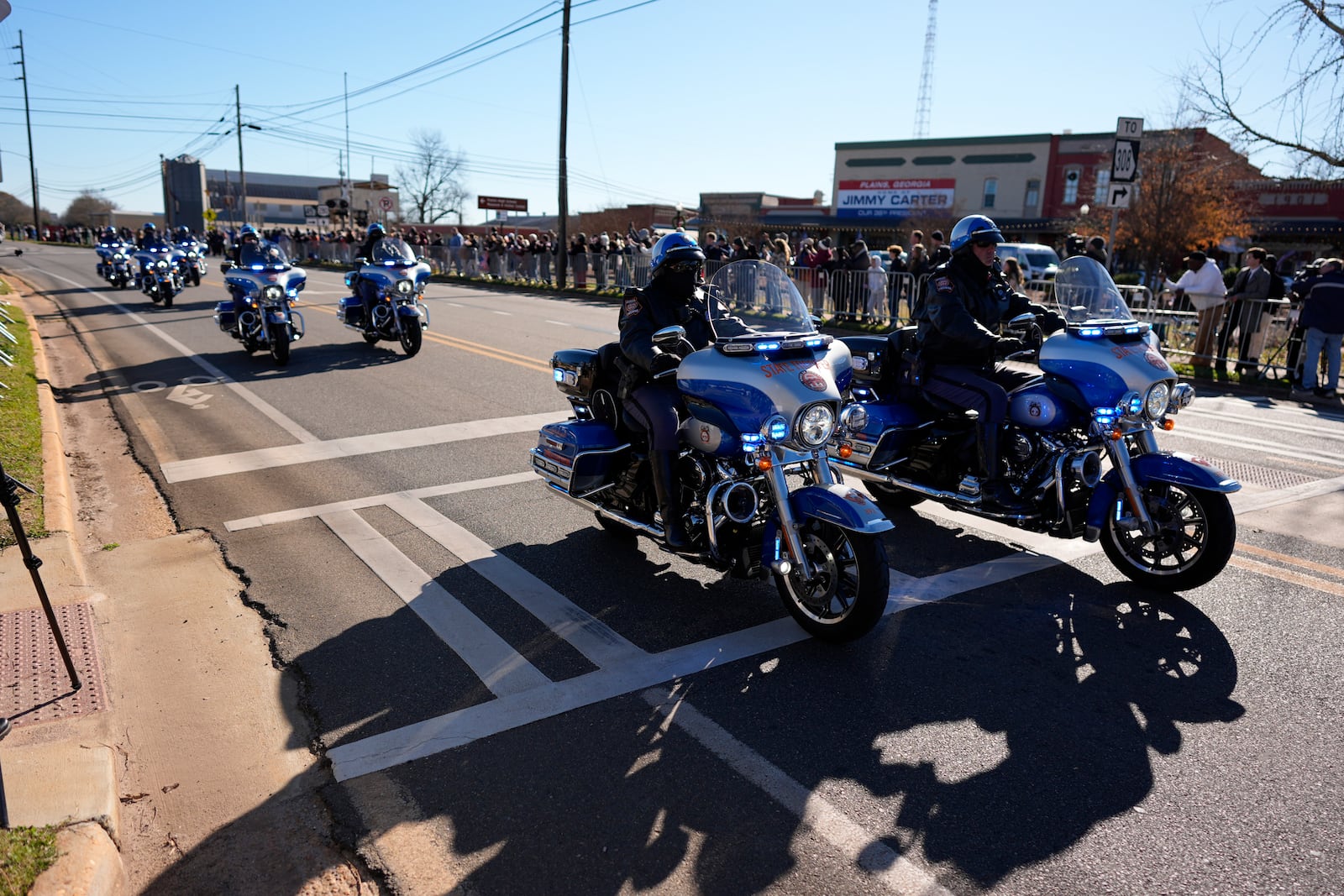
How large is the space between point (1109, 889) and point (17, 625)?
15.9 feet

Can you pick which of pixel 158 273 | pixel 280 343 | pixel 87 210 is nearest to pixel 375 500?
pixel 280 343

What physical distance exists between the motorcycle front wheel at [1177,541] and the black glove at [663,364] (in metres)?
2.68

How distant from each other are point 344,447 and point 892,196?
181 ft

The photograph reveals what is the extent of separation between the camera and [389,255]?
1442 centimetres

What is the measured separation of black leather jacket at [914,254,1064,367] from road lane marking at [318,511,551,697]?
3.42m

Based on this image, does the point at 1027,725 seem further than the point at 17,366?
No

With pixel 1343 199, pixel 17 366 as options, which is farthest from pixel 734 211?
pixel 17 366

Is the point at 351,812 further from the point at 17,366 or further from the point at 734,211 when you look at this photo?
the point at 734,211

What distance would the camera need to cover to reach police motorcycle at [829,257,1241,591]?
17.0ft

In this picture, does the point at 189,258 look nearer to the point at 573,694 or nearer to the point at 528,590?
the point at 528,590

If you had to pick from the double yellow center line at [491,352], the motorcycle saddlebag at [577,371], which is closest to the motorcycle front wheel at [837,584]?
the motorcycle saddlebag at [577,371]

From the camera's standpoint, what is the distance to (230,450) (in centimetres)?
845

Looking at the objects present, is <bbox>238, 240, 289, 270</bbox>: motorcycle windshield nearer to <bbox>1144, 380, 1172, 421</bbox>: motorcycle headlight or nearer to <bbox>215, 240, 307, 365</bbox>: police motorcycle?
<bbox>215, 240, 307, 365</bbox>: police motorcycle

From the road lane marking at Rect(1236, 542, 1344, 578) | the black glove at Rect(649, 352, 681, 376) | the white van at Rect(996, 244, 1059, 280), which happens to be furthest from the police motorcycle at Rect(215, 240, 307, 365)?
the white van at Rect(996, 244, 1059, 280)
